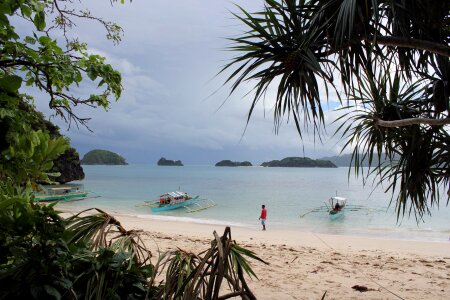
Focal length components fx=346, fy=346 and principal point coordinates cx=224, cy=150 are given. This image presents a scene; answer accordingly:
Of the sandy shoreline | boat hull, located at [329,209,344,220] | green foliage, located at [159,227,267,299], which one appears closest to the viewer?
green foliage, located at [159,227,267,299]

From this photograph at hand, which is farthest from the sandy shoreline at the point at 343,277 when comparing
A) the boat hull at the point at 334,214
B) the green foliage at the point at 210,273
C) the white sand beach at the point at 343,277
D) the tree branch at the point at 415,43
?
the boat hull at the point at 334,214

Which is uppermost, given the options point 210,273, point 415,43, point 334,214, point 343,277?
point 415,43

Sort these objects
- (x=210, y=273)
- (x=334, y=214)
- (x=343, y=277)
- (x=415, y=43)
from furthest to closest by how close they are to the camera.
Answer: (x=334, y=214) → (x=343, y=277) → (x=415, y=43) → (x=210, y=273)

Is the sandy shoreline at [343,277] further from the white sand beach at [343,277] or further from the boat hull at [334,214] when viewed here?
the boat hull at [334,214]

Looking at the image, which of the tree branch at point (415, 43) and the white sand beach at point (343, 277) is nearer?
the tree branch at point (415, 43)

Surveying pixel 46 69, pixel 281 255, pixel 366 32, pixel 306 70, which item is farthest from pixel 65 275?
pixel 281 255

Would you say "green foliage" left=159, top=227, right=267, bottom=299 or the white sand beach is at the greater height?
"green foliage" left=159, top=227, right=267, bottom=299

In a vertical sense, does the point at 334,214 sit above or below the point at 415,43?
below

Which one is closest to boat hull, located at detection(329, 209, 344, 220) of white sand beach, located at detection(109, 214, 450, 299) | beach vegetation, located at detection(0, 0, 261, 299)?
white sand beach, located at detection(109, 214, 450, 299)

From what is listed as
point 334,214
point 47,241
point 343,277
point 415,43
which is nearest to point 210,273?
point 47,241

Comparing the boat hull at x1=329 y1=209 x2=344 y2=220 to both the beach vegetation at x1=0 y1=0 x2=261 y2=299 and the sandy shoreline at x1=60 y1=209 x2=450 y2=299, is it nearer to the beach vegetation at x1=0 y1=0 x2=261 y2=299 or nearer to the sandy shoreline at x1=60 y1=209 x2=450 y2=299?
the sandy shoreline at x1=60 y1=209 x2=450 y2=299

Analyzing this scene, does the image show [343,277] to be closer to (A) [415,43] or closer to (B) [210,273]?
(A) [415,43]

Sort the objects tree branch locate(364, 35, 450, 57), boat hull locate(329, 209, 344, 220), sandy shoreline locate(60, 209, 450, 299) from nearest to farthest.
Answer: tree branch locate(364, 35, 450, 57) < sandy shoreline locate(60, 209, 450, 299) < boat hull locate(329, 209, 344, 220)

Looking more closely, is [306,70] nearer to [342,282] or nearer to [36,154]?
[36,154]
